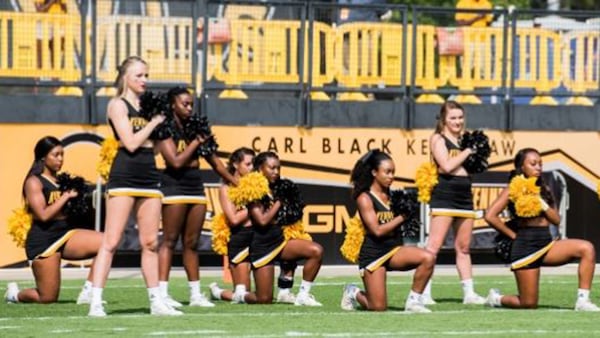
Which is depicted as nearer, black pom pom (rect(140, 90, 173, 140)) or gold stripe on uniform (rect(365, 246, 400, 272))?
black pom pom (rect(140, 90, 173, 140))

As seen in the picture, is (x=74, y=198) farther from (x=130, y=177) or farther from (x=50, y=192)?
(x=130, y=177)

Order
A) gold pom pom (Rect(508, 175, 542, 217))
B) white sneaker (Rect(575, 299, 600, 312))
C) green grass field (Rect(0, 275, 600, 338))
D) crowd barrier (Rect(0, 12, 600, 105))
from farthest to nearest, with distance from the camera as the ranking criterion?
1. crowd barrier (Rect(0, 12, 600, 105))
2. gold pom pom (Rect(508, 175, 542, 217))
3. white sneaker (Rect(575, 299, 600, 312))
4. green grass field (Rect(0, 275, 600, 338))

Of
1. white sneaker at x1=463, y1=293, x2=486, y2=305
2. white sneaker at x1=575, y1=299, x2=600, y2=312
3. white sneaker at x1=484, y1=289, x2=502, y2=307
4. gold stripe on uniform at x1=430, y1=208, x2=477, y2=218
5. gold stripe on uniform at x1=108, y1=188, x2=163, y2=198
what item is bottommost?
→ white sneaker at x1=463, y1=293, x2=486, y2=305

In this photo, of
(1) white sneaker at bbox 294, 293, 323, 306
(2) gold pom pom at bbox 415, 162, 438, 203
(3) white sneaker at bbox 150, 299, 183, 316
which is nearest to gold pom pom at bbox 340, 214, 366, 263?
(1) white sneaker at bbox 294, 293, 323, 306

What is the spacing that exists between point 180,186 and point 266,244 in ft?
3.32

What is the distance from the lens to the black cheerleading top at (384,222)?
12.7 metres

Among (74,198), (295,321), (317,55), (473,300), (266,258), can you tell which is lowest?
(473,300)

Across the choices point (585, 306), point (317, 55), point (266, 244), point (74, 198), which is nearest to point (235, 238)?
point (266, 244)

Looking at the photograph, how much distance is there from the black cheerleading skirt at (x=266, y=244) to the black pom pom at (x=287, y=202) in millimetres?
92

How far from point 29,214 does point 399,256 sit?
320 centimetres

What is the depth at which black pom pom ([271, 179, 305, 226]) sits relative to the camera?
536 inches

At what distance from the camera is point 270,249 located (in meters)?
13.6

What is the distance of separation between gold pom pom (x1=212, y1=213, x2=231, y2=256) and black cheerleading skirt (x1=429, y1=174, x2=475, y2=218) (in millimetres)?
1768

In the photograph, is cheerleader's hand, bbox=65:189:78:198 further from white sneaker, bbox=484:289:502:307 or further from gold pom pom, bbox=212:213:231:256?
white sneaker, bbox=484:289:502:307
